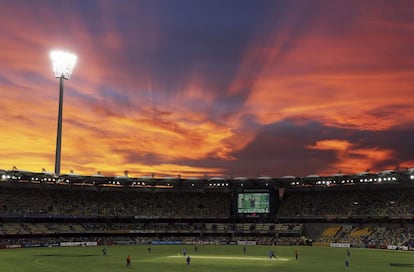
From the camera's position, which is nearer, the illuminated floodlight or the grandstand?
the illuminated floodlight

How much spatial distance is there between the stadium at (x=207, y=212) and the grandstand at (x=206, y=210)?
24 centimetres

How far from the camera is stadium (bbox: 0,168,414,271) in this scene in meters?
101

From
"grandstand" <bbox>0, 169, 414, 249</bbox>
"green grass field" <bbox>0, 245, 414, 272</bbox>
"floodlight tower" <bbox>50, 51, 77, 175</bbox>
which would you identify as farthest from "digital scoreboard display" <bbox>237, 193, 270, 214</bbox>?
"floodlight tower" <bbox>50, 51, 77, 175</bbox>

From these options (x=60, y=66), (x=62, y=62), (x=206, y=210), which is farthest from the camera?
(x=206, y=210)

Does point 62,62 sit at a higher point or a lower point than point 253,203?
higher

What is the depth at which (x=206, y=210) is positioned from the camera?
12375 centimetres

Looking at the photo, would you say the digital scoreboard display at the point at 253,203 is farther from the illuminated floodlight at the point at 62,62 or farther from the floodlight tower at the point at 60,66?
the illuminated floodlight at the point at 62,62

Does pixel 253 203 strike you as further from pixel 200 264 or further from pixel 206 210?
pixel 200 264

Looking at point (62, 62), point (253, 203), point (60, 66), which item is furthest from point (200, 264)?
point (253, 203)

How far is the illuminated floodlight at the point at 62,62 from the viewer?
8569 cm

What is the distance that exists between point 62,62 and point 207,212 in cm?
5674

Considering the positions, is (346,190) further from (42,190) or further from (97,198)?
(42,190)

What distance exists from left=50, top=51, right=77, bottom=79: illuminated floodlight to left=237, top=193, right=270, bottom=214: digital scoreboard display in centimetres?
5108

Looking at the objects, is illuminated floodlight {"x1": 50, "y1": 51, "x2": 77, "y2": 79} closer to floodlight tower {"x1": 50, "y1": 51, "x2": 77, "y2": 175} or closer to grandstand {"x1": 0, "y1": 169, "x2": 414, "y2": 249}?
floodlight tower {"x1": 50, "y1": 51, "x2": 77, "y2": 175}
